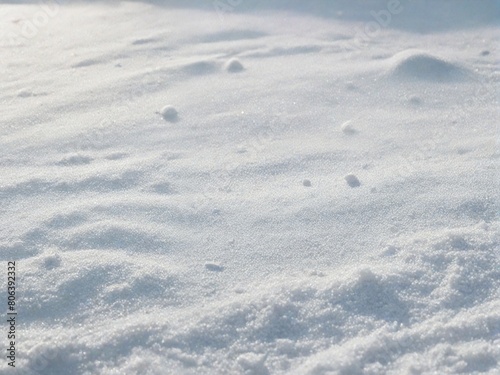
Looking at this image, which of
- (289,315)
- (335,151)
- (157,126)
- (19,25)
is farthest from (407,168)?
(19,25)

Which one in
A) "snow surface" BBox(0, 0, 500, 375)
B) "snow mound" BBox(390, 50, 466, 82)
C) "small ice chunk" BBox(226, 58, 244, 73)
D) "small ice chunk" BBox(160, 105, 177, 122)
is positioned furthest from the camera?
"small ice chunk" BBox(226, 58, 244, 73)

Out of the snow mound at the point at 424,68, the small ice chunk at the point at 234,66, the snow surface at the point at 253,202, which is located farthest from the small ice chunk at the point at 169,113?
the snow mound at the point at 424,68

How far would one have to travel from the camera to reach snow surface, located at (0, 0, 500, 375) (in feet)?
4.77

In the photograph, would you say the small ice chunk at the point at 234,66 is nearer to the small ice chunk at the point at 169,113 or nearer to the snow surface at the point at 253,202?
the snow surface at the point at 253,202

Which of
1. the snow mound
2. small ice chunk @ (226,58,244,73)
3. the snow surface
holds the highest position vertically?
small ice chunk @ (226,58,244,73)

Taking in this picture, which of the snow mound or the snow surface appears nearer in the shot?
the snow surface

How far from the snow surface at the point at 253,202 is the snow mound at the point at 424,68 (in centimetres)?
1

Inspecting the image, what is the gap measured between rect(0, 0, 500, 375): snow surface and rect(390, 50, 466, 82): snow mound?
0.03ft

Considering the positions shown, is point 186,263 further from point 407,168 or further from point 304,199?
point 407,168

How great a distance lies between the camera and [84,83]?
9.36 feet

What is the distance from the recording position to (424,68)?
281cm

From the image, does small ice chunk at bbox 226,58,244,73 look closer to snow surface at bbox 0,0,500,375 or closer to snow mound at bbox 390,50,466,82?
snow surface at bbox 0,0,500,375

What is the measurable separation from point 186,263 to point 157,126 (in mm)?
893

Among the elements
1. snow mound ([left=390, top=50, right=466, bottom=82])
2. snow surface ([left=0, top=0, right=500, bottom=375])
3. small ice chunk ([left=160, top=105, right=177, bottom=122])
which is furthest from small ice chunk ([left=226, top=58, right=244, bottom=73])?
snow mound ([left=390, top=50, right=466, bottom=82])
